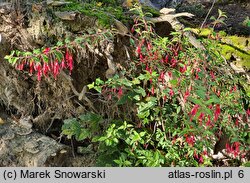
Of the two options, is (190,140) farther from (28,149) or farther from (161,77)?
(28,149)

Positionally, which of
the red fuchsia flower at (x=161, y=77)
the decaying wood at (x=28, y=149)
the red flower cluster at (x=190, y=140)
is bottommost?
the decaying wood at (x=28, y=149)

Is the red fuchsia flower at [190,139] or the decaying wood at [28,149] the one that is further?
the decaying wood at [28,149]

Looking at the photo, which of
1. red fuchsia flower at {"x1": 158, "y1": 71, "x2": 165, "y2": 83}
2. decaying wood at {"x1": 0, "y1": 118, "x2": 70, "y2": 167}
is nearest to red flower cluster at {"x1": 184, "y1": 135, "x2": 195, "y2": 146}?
red fuchsia flower at {"x1": 158, "y1": 71, "x2": 165, "y2": 83}

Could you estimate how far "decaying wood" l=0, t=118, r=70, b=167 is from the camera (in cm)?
333

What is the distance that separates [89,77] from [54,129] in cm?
76

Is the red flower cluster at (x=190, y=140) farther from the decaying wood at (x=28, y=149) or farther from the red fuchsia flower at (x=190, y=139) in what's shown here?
the decaying wood at (x=28, y=149)

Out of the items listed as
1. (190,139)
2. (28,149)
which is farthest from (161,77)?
(28,149)

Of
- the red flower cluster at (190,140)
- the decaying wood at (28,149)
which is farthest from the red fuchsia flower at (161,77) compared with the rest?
the decaying wood at (28,149)

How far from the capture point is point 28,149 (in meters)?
3.36

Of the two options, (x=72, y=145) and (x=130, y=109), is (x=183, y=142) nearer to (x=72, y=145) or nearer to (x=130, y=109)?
(x=130, y=109)

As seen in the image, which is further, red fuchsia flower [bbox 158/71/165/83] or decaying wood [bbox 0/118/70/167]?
decaying wood [bbox 0/118/70/167]

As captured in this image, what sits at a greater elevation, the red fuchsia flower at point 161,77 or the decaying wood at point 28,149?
the red fuchsia flower at point 161,77

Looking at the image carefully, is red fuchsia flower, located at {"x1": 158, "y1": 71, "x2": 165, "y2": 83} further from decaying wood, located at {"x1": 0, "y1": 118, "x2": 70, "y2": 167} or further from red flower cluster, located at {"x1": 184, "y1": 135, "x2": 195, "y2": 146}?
decaying wood, located at {"x1": 0, "y1": 118, "x2": 70, "y2": 167}

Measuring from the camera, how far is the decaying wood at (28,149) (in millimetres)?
3330
